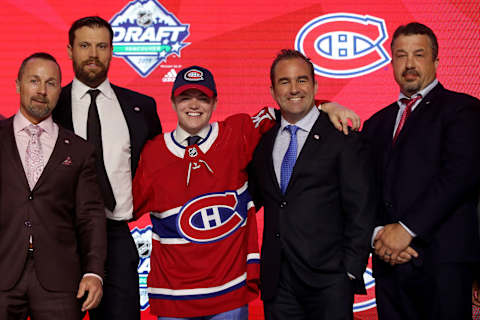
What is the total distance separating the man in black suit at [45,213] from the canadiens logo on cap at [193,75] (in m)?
0.48

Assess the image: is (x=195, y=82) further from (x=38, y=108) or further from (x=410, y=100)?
(x=410, y=100)

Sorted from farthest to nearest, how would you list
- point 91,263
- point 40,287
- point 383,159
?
point 383,159 < point 91,263 < point 40,287

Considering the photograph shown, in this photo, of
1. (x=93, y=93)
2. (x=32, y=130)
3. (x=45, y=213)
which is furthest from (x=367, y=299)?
(x=32, y=130)

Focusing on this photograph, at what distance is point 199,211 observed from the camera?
2064 millimetres

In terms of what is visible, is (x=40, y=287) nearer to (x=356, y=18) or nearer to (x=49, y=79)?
(x=49, y=79)

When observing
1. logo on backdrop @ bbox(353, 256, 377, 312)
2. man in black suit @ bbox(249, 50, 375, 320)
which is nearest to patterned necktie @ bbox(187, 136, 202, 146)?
man in black suit @ bbox(249, 50, 375, 320)

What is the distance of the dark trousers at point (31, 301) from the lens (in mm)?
1850

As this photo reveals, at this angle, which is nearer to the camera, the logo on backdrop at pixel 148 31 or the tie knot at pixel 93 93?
the tie knot at pixel 93 93

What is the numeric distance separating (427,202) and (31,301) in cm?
147

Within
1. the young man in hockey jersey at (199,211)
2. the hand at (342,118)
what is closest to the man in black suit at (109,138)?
the young man in hockey jersey at (199,211)

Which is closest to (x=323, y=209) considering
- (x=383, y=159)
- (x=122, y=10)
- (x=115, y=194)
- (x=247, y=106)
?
(x=383, y=159)

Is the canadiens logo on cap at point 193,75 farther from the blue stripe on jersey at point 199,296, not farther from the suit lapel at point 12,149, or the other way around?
the blue stripe on jersey at point 199,296

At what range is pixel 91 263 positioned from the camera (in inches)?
79.1

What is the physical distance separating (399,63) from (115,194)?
1.31 meters
